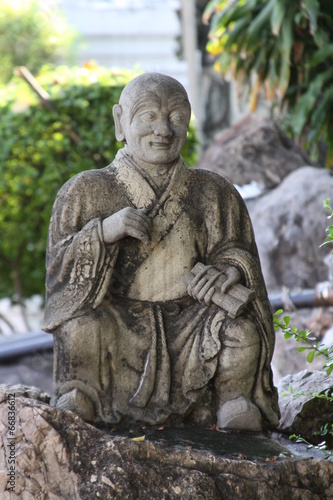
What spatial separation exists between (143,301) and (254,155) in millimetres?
8564

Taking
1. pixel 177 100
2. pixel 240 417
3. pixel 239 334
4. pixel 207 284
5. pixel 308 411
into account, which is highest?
pixel 177 100

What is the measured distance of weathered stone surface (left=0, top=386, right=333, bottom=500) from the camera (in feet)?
15.2

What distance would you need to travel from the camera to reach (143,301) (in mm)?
5621

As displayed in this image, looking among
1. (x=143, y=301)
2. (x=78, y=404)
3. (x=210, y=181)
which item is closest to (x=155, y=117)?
(x=210, y=181)

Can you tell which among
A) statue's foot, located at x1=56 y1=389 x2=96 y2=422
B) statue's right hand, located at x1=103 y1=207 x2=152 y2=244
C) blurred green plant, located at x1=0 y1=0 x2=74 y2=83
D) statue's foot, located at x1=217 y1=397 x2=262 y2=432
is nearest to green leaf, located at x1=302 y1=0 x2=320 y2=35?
statue's right hand, located at x1=103 y1=207 x2=152 y2=244

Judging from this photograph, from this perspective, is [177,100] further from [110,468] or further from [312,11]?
[312,11]

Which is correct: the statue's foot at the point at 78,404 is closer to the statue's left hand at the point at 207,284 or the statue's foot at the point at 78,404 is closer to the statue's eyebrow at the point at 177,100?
the statue's left hand at the point at 207,284

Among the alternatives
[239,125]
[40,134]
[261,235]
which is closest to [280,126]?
[239,125]

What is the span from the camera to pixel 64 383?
5.35m

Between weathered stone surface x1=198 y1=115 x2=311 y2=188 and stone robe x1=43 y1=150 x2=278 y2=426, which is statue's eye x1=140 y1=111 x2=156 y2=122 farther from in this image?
weathered stone surface x1=198 y1=115 x2=311 y2=188

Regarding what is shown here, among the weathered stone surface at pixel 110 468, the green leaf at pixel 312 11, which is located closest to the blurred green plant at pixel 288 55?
the green leaf at pixel 312 11

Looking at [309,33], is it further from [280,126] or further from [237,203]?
[237,203]

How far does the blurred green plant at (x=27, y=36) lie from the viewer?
21.4 metres

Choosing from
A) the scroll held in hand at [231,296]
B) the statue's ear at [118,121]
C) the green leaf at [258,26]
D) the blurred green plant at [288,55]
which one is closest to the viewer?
the scroll held in hand at [231,296]
